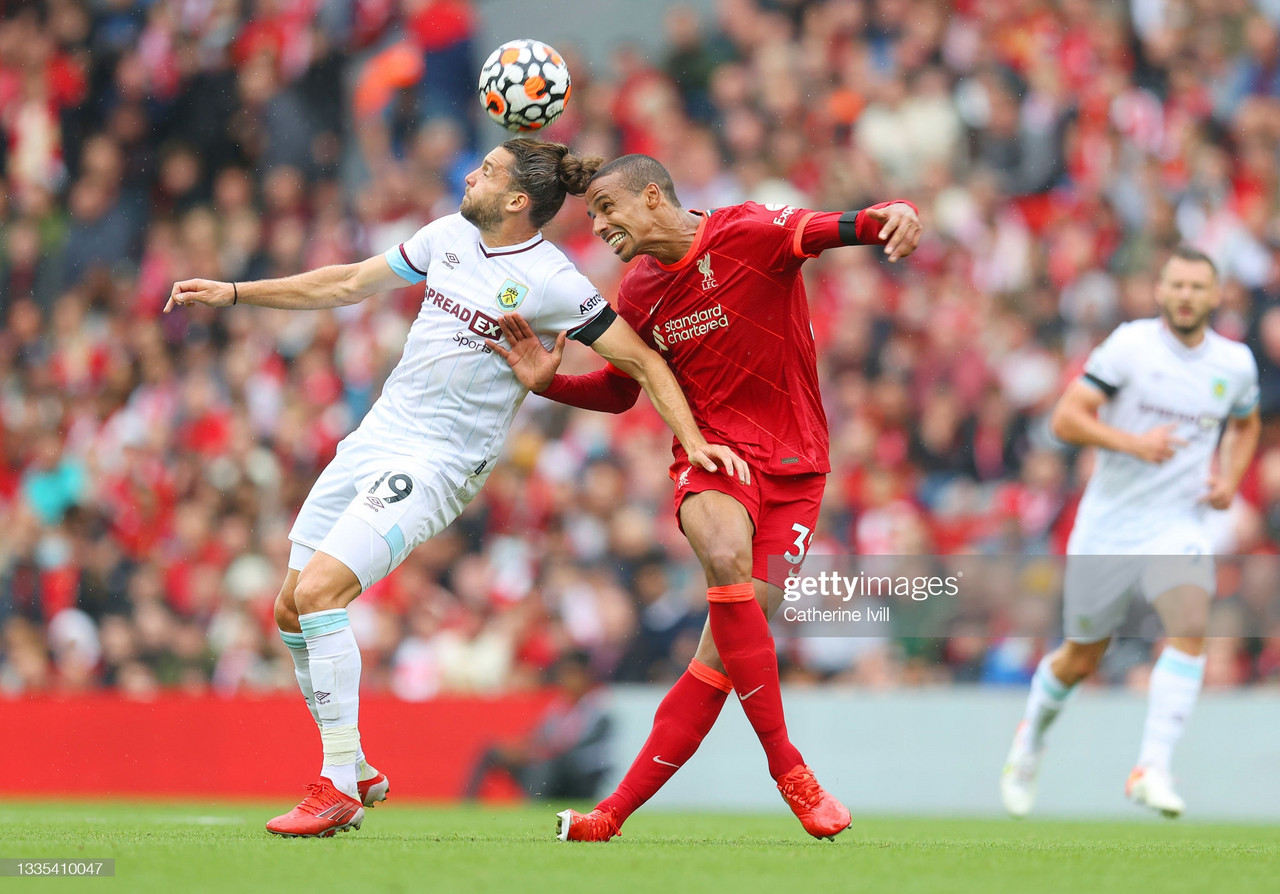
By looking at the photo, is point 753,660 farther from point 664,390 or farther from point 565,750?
point 565,750

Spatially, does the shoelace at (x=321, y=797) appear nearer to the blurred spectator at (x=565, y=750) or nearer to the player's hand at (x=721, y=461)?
the player's hand at (x=721, y=461)

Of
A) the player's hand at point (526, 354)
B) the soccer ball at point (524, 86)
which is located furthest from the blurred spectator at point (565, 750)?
the soccer ball at point (524, 86)

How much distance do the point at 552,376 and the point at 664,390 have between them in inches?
20.6

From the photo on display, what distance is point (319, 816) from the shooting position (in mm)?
5988

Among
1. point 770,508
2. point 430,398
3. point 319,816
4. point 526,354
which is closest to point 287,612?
point 319,816

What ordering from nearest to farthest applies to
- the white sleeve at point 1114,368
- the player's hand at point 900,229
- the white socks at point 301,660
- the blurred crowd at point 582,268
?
the player's hand at point 900,229 → the white socks at point 301,660 → the white sleeve at point 1114,368 → the blurred crowd at point 582,268

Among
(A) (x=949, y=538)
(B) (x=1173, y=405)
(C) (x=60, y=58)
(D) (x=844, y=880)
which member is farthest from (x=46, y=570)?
(D) (x=844, y=880)

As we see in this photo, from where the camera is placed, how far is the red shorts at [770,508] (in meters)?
6.11

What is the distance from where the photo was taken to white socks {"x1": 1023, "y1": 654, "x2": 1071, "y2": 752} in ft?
27.9

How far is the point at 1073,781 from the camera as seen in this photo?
10.6 metres

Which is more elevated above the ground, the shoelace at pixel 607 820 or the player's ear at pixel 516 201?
the player's ear at pixel 516 201

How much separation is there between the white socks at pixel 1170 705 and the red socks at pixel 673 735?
2.96 metres

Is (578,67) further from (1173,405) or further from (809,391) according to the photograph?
(809,391)

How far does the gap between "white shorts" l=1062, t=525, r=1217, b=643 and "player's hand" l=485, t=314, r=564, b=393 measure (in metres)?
3.60
